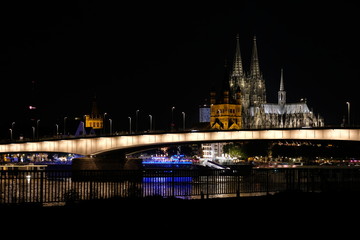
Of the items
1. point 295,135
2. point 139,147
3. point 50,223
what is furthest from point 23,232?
point 139,147

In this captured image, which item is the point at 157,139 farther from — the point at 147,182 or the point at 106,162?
the point at 147,182

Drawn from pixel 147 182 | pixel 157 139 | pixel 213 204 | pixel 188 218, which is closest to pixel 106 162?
pixel 157 139

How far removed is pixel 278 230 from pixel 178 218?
13.2 ft

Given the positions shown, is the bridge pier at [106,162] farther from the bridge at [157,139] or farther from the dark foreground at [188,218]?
the dark foreground at [188,218]

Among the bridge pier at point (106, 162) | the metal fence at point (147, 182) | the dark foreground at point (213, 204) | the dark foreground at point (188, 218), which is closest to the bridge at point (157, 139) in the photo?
the bridge pier at point (106, 162)

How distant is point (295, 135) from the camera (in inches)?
3329

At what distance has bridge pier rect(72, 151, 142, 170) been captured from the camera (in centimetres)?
9794

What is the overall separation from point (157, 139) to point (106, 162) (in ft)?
32.5

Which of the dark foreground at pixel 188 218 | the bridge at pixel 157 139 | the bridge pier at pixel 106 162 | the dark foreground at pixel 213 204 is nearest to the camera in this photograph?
the dark foreground at pixel 188 218

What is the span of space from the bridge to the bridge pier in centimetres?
159

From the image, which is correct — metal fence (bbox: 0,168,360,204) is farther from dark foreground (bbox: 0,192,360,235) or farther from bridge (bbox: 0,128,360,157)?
bridge (bbox: 0,128,360,157)

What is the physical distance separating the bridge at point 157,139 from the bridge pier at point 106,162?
5.21 feet

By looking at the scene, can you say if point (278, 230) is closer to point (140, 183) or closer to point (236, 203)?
point (236, 203)

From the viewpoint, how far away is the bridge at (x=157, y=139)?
80512 mm
